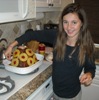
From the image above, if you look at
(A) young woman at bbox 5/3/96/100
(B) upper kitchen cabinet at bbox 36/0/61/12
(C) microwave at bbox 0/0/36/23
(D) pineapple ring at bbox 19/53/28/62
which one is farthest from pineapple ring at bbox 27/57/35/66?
(B) upper kitchen cabinet at bbox 36/0/61/12

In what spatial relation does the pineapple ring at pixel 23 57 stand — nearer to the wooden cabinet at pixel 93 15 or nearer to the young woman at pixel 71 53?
the young woman at pixel 71 53

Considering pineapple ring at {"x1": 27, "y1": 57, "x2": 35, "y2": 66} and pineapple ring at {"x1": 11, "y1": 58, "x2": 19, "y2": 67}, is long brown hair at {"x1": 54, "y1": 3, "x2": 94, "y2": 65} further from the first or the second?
pineapple ring at {"x1": 11, "y1": 58, "x2": 19, "y2": 67}

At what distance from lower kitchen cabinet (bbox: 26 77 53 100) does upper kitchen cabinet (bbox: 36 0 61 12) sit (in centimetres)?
68

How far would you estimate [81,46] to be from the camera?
3.85 ft

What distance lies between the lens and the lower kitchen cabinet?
1.09m

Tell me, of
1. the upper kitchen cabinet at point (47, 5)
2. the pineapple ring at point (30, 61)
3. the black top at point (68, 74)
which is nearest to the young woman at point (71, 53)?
the black top at point (68, 74)

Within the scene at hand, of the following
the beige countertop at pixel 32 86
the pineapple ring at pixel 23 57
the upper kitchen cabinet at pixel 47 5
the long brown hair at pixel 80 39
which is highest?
the upper kitchen cabinet at pixel 47 5

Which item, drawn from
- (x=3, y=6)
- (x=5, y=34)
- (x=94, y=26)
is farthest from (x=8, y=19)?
(x=94, y=26)

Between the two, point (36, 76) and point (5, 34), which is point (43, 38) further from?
point (5, 34)

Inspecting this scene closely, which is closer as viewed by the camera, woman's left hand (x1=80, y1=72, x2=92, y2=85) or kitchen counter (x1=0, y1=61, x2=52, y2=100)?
kitchen counter (x1=0, y1=61, x2=52, y2=100)

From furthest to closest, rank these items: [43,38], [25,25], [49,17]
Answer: [49,17] → [25,25] → [43,38]

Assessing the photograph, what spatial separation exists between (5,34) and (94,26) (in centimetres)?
101

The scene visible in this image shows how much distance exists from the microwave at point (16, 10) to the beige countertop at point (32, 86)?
42 centimetres

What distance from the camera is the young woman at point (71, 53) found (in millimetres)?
1135
